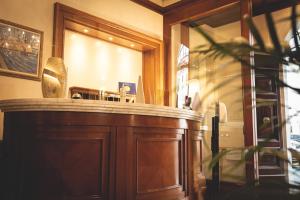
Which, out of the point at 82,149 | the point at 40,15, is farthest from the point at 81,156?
the point at 40,15

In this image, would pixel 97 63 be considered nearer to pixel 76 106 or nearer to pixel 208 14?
pixel 208 14

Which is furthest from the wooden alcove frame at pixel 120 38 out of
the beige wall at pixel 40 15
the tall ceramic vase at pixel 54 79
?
the tall ceramic vase at pixel 54 79

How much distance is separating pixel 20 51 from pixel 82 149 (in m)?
1.71

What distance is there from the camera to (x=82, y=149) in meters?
1.75

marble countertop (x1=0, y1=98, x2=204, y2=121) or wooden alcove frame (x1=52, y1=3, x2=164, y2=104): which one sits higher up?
wooden alcove frame (x1=52, y1=3, x2=164, y2=104)

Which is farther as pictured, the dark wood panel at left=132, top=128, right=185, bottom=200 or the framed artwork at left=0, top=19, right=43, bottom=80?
the framed artwork at left=0, top=19, right=43, bottom=80

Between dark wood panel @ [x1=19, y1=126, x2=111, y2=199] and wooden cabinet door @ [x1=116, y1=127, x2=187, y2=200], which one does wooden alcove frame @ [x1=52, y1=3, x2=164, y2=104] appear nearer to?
dark wood panel @ [x1=19, y1=126, x2=111, y2=199]

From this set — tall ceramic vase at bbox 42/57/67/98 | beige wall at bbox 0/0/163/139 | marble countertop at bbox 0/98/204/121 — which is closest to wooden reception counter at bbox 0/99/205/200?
marble countertop at bbox 0/98/204/121

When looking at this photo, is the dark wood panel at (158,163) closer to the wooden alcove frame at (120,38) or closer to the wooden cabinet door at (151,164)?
the wooden cabinet door at (151,164)

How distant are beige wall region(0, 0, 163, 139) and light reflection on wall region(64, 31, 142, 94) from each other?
0.44m

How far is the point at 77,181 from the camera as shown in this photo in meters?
1.73

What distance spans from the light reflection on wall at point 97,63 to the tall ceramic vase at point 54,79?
1.50m

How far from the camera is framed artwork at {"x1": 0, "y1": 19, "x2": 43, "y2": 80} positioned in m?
2.78

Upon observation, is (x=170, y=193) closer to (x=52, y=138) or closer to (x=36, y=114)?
(x=52, y=138)
